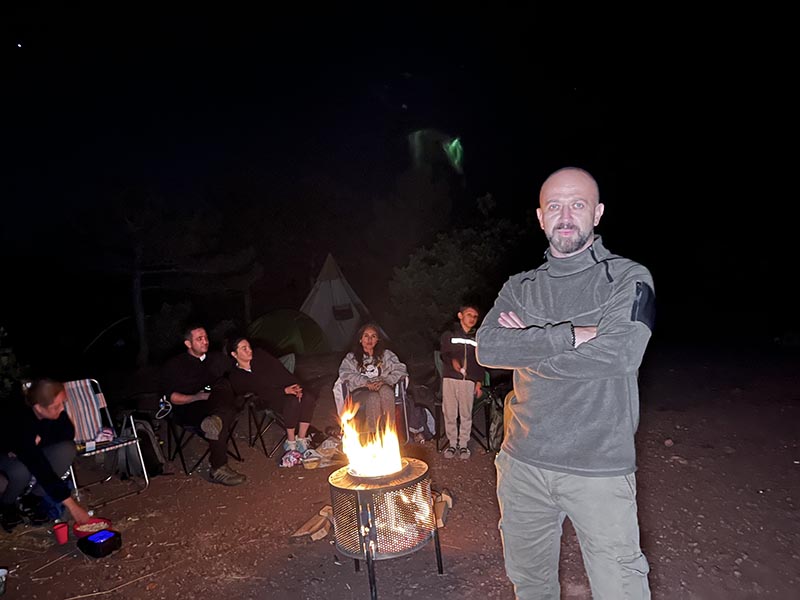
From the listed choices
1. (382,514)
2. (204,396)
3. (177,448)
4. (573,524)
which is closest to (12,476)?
(177,448)

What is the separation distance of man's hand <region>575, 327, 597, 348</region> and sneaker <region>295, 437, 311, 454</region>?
4.00 meters

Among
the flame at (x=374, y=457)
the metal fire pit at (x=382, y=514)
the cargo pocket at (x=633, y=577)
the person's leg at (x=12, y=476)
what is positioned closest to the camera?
the cargo pocket at (x=633, y=577)

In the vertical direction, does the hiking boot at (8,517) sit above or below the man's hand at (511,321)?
below

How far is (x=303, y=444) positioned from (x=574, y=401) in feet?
13.0

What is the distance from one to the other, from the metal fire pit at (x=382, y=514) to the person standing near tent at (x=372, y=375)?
208 centimetres

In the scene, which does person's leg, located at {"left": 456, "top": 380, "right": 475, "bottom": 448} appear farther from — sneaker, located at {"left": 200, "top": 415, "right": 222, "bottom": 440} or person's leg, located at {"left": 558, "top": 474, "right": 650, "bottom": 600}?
person's leg, located at {"left": 558, "top": 474, "right": 650, "bottom": 600}

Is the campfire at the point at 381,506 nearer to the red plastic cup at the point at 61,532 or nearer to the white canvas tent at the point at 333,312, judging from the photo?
the red plastic cup at the point at 61,532

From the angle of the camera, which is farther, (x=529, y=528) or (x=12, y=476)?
(x=12, y=476)

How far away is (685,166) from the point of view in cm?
1756

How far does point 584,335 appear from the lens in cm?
198

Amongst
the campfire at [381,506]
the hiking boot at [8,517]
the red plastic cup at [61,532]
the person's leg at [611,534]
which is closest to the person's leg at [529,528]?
the person's leg at [611,534]

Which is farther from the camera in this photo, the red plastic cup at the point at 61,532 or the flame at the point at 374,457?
the red plastic cup at the point at 61,532

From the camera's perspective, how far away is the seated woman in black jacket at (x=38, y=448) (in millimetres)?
3971

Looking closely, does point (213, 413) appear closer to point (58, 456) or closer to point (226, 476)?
point (226, 476)
